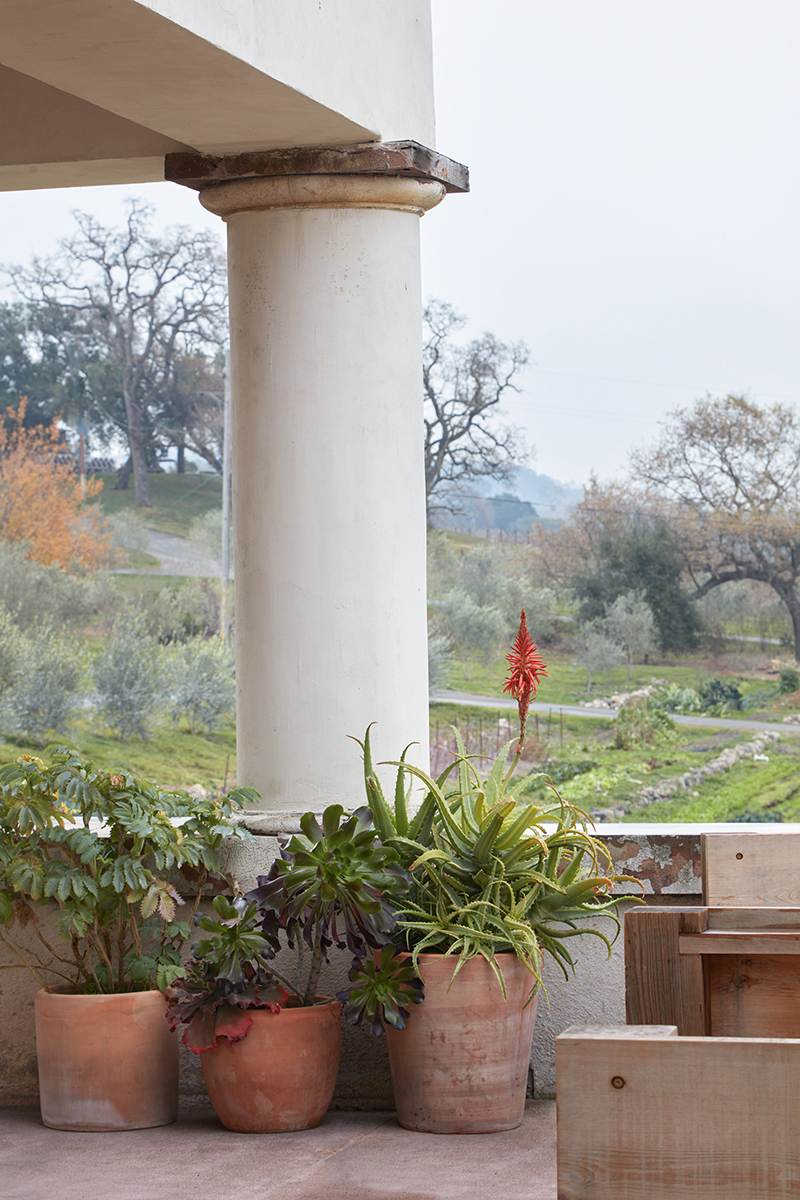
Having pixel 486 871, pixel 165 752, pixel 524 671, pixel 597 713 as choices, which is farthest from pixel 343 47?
pixel 597 713

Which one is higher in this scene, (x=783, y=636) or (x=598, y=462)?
(x=598, y=462)

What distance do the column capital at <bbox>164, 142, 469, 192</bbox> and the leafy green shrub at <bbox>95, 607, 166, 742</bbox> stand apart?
1082 centimetres

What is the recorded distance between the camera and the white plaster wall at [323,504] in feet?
10.8

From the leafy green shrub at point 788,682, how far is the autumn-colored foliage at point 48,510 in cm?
717

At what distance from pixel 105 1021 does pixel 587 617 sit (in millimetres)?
11779

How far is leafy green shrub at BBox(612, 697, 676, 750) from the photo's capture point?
13.6 metres

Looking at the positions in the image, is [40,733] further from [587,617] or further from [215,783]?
[587,617]

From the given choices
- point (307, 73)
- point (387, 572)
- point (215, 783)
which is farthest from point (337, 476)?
point (215, 783)

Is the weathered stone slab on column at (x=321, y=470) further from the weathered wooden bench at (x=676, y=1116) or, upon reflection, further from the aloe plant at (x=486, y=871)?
the weathered wooden bench at (x=676, y=1116)

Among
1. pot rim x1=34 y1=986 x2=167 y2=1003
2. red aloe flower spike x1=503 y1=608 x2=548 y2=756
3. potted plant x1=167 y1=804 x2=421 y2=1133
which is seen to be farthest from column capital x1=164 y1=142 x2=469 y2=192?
pot rim x1=34 y1=986 x2=167 y2=1003

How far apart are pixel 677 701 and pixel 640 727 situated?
1.81ft

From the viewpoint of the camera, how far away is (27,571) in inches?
553

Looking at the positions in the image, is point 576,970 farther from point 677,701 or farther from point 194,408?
point 194,408

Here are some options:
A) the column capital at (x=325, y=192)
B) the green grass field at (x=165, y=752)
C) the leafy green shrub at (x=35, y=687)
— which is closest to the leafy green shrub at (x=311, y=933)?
the column capital at (x=325, y=192)
